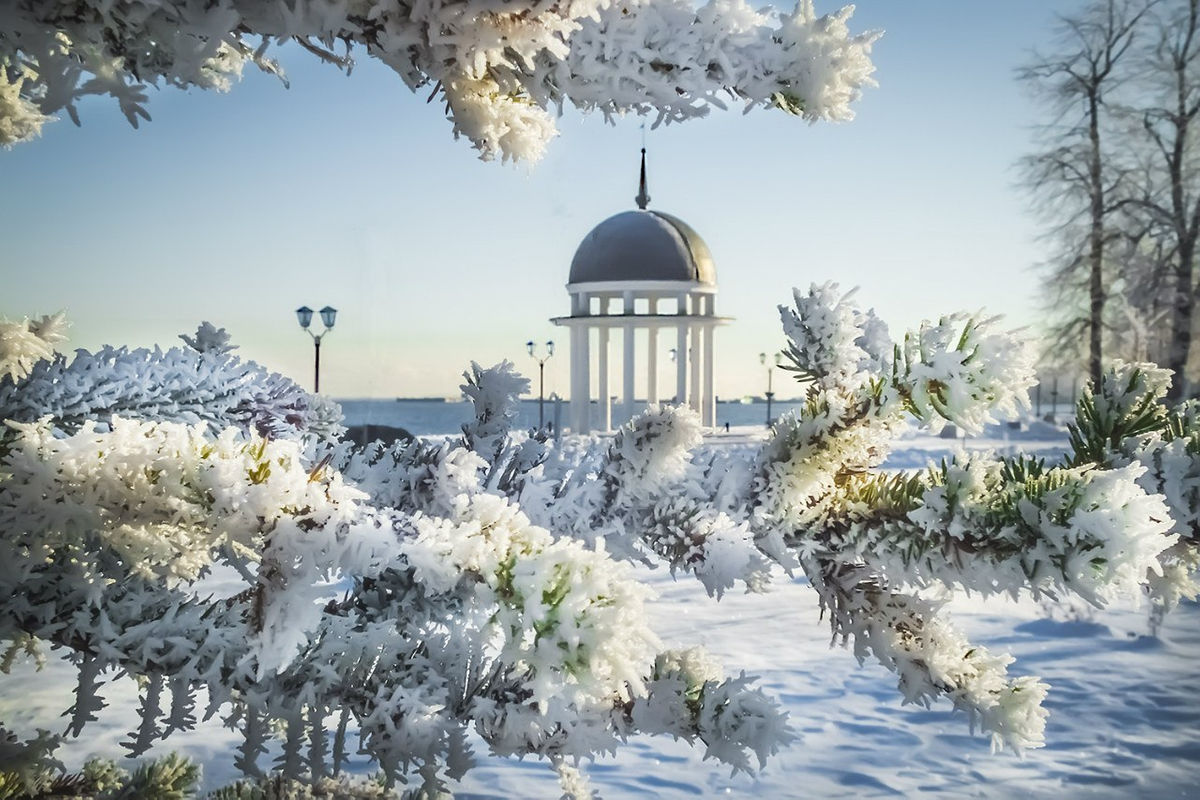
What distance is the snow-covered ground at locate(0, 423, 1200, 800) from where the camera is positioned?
6555 mm

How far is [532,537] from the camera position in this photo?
4.85ft

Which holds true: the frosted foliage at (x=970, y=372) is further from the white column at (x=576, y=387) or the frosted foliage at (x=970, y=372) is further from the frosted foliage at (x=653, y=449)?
the white column at (x=576, y=387)

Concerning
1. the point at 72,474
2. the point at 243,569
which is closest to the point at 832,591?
the point at 243,569

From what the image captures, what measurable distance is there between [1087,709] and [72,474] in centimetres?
1012

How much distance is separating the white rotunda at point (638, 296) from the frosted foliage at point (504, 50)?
1997 cm

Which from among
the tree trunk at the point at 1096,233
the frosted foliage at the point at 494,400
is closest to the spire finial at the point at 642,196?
the tree trunk at the point at 1096,233

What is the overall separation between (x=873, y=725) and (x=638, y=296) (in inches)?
692

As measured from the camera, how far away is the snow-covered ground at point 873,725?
655 cm

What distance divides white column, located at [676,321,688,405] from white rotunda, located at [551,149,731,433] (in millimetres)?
28

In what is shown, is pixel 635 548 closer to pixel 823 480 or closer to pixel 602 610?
pixel 823 480

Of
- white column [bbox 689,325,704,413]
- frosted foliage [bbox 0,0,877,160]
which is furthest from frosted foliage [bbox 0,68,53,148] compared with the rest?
white column [bbox 689,325,704,413]

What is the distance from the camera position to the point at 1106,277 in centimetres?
1908

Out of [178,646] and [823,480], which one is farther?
[823,480]

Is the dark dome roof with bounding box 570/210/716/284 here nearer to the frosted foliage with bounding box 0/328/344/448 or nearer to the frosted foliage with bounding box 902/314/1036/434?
the frosted foliage with bounding box 0/328/344/448
